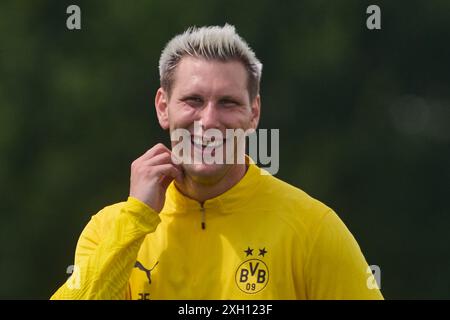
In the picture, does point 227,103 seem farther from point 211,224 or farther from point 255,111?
point 211,224

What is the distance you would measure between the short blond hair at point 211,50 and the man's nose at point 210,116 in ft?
0.52

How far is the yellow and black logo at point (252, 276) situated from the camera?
3.54m

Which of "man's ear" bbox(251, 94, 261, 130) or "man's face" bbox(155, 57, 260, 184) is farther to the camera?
"man's ear" bbox(251, 94, 261, 130)

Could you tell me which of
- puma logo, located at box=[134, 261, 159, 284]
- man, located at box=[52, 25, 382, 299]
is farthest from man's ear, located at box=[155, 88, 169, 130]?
puma logo, located at box=[134, 261, 159, 284]

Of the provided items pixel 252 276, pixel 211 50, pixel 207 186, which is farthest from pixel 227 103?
pixel 252 276

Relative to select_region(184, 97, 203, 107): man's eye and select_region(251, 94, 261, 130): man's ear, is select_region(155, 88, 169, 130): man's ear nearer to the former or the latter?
select_region(184, 97, 203, 107): man's eye

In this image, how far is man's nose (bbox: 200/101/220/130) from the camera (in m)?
3.57

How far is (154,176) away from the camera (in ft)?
12.0

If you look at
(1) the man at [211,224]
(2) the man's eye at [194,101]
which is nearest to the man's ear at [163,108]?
(1) the man at [211,224]

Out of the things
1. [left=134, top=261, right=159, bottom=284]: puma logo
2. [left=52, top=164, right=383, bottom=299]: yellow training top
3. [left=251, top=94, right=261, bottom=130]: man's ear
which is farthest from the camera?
[left=251, top=94, right=261, bottom=130]: man's ear

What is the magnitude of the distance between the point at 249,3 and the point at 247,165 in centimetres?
565

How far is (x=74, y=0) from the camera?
9250 millimetres
